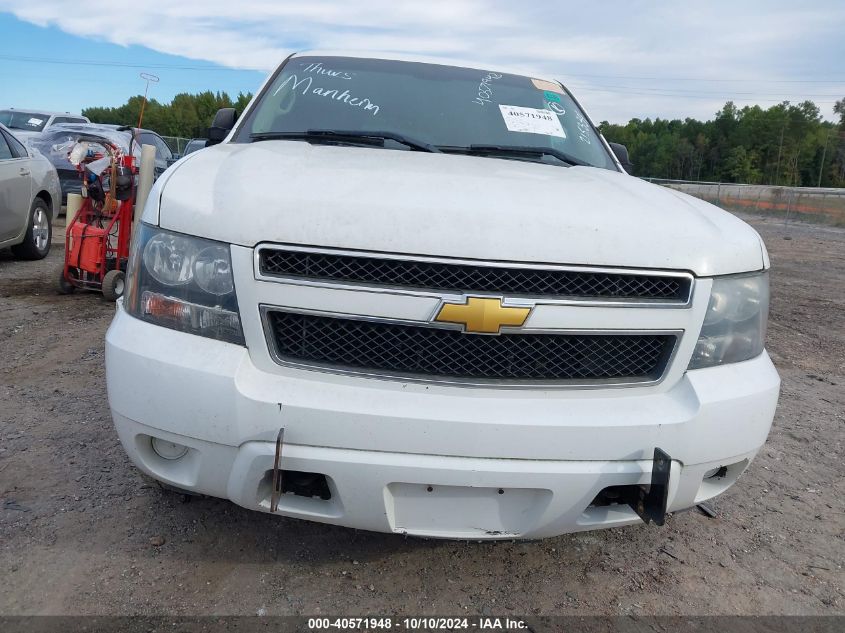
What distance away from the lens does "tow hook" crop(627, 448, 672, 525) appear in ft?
6.18

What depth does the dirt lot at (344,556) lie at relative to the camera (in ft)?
7.02

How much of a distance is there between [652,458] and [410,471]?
69 centimetres

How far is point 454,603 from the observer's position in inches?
85.6

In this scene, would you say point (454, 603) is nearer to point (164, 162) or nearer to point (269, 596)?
point (269, 596)

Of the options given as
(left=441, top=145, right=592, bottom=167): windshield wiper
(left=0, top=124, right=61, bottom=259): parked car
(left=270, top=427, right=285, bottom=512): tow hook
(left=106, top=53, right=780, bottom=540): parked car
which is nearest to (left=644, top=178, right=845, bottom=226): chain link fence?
(left=0, top=124, right=61, bottom=259): parked car

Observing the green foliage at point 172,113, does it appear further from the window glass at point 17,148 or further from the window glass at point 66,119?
the window glass at point 17,148

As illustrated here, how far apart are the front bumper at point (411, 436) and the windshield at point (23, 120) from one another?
15.7 meters

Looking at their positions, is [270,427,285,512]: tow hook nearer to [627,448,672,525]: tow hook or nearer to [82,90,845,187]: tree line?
[627,448,672,525]: tow hook

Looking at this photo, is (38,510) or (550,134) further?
(550,134)

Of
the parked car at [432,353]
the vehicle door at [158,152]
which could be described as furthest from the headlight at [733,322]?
the vehicle door at [158,152]

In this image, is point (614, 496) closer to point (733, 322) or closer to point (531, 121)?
point (733, 322)

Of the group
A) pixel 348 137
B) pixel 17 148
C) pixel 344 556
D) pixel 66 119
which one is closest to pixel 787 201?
pixel 66 119

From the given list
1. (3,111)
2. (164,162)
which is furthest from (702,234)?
(3,111)

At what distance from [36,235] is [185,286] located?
23.7 feet
